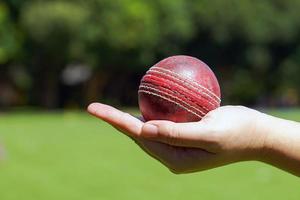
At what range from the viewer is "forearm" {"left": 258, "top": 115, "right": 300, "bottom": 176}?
3.20 meters

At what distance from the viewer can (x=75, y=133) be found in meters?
22.2

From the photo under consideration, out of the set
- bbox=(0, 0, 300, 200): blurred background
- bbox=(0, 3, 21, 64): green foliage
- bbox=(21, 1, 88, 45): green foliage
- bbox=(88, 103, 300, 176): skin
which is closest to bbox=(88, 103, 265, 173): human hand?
bbox=(88, 103, 300, 176): skin

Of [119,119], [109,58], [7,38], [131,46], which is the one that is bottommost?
[119,119]

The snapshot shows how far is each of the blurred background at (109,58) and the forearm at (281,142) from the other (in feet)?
37.7

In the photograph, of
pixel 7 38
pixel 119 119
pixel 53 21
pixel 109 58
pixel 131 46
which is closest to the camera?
pixel 119 119

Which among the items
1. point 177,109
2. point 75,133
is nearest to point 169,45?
point 75,133

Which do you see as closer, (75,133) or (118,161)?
(118,161)

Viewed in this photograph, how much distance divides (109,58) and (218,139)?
41.7m

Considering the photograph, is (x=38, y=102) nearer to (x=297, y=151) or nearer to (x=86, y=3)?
(x=86, y=3)

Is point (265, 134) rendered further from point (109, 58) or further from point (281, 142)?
point (109, 58)

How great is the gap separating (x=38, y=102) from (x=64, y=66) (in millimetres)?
2822

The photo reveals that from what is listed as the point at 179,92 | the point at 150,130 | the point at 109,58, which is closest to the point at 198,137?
the point at 150,130

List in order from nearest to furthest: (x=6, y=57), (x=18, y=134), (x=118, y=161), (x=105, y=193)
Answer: (x=105, y=193), (x=118, y=161), (x=18, y=134), (x=6, y=57)

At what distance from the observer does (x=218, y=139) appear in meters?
3.03
